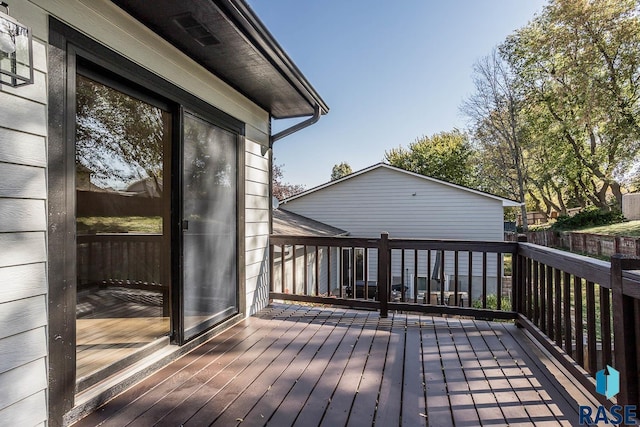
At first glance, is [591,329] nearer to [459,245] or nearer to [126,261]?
[459,245]

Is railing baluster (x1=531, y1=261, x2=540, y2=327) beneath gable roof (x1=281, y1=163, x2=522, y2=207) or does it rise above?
beneath

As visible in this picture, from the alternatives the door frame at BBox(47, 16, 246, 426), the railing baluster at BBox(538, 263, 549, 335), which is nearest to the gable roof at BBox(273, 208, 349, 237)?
the railing baluster at BBox(538, 263, 549, 335)

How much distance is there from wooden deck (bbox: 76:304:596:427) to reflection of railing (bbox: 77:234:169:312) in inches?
40.4

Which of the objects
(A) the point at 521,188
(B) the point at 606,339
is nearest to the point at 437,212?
(A) the point at 521,188

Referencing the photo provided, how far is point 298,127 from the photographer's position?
4.04 meters

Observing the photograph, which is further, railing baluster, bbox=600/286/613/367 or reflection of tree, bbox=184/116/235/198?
reflection of tree, bbox=184/116/235/198

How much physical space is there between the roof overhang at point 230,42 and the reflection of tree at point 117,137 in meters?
0.56

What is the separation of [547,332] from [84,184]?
390cm

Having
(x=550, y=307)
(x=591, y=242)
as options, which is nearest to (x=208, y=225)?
(x=550, y=307)

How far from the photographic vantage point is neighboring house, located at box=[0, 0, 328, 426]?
1.54 m

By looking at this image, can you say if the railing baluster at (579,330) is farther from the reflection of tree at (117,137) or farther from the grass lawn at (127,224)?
the grass lawn at (127,224)

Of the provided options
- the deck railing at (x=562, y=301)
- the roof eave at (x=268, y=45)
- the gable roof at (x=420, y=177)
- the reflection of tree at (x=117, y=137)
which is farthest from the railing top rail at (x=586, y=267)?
the gable roof at (x=420, y=177)

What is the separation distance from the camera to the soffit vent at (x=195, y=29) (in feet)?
6.98

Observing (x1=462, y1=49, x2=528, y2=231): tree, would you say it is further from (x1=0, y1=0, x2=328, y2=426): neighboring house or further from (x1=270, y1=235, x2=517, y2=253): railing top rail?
(x1=0, y1=0, x2=328, y2=426): neighboring house
